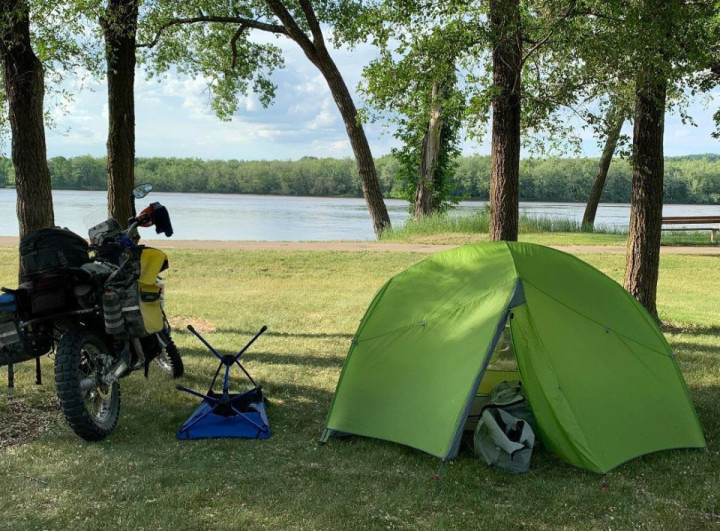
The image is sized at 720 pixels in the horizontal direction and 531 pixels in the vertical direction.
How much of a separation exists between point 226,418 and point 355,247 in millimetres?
12464

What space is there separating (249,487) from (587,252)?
13617 mm

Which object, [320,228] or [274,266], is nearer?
[274,266]

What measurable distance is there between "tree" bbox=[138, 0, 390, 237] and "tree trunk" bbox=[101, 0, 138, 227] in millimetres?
7785

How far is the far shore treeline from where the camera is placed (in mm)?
50500

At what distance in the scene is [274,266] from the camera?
1480 cm

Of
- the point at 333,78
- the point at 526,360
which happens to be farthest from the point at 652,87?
the point at 333,78

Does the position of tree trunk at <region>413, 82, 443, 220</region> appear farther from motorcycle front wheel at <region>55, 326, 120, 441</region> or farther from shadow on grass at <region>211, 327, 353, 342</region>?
motorcycle front wheel at <region>55, 326, 120, 441</region>

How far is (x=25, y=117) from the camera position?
6891 millimetres

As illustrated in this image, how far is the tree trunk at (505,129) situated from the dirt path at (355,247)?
7.42 meters

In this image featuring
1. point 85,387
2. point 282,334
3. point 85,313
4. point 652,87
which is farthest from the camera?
point 282,334

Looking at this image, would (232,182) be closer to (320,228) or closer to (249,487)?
(320,228)

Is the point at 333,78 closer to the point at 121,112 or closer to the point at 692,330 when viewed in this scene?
the point at 121,112

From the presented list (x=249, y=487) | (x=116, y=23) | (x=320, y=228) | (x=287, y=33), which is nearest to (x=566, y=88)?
(x=116, y=23)

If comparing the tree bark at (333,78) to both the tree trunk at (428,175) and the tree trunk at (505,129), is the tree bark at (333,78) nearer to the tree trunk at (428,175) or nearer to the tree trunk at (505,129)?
the tree trunk at (428,175)
